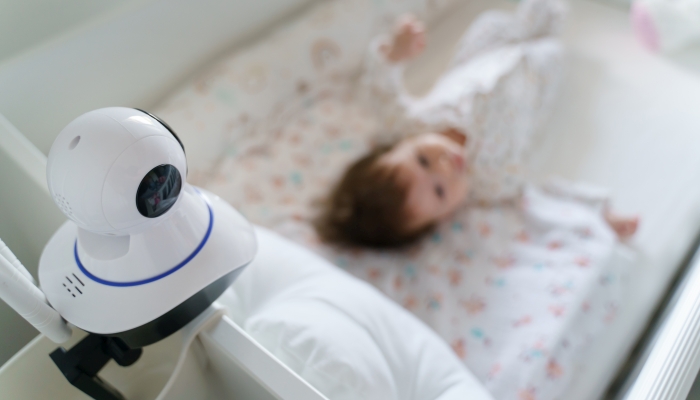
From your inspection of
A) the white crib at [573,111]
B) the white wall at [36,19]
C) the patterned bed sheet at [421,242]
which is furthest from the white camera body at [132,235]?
the patterned bed sheet at [421,242]

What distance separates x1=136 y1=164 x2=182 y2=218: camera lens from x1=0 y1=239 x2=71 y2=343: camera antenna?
0.13 metres

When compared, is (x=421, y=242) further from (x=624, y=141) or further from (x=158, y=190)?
(x=158, y=190)

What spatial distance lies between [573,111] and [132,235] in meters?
1.29

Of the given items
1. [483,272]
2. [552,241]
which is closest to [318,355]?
[483,272]

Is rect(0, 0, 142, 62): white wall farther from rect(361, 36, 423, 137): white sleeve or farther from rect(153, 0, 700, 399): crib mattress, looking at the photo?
rect(361, 36, 423, 137): white sleeve

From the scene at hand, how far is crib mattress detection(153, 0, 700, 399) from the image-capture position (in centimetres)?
104

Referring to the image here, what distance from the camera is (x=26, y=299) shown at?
440mm

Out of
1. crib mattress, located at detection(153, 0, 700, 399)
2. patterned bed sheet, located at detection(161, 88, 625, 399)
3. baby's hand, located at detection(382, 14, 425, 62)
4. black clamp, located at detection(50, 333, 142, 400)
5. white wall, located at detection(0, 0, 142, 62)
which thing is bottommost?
crib mattress, located at detection(153, 0, 700, 399)

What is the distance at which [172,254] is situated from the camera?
47 cm

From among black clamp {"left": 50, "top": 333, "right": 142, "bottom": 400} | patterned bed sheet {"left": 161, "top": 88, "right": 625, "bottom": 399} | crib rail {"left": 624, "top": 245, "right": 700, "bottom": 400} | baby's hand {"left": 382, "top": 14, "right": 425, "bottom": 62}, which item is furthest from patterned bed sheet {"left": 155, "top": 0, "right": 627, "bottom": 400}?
black clamp {"left": 50, "top": 333, "right": 142, "bottom": 400}

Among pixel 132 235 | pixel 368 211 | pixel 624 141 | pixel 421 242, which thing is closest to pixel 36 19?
pixel 132 235

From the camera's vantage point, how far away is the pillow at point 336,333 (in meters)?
0.54

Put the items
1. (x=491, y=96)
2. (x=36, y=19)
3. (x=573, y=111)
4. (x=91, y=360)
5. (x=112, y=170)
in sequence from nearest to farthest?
(x=112, y=170) < (x=91, y=360) < (x=36, y=19) < (x=491, y=96) < (x=573, y=111)

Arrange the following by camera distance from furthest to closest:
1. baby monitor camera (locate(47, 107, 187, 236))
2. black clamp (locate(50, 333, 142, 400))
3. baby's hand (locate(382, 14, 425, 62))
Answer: baby's hand (locate(382, 14, 425, 62)) → black clamp (locate(50, 333, 142, 400)) → baby monitor camera (locate(47, 107, 187, 236))
